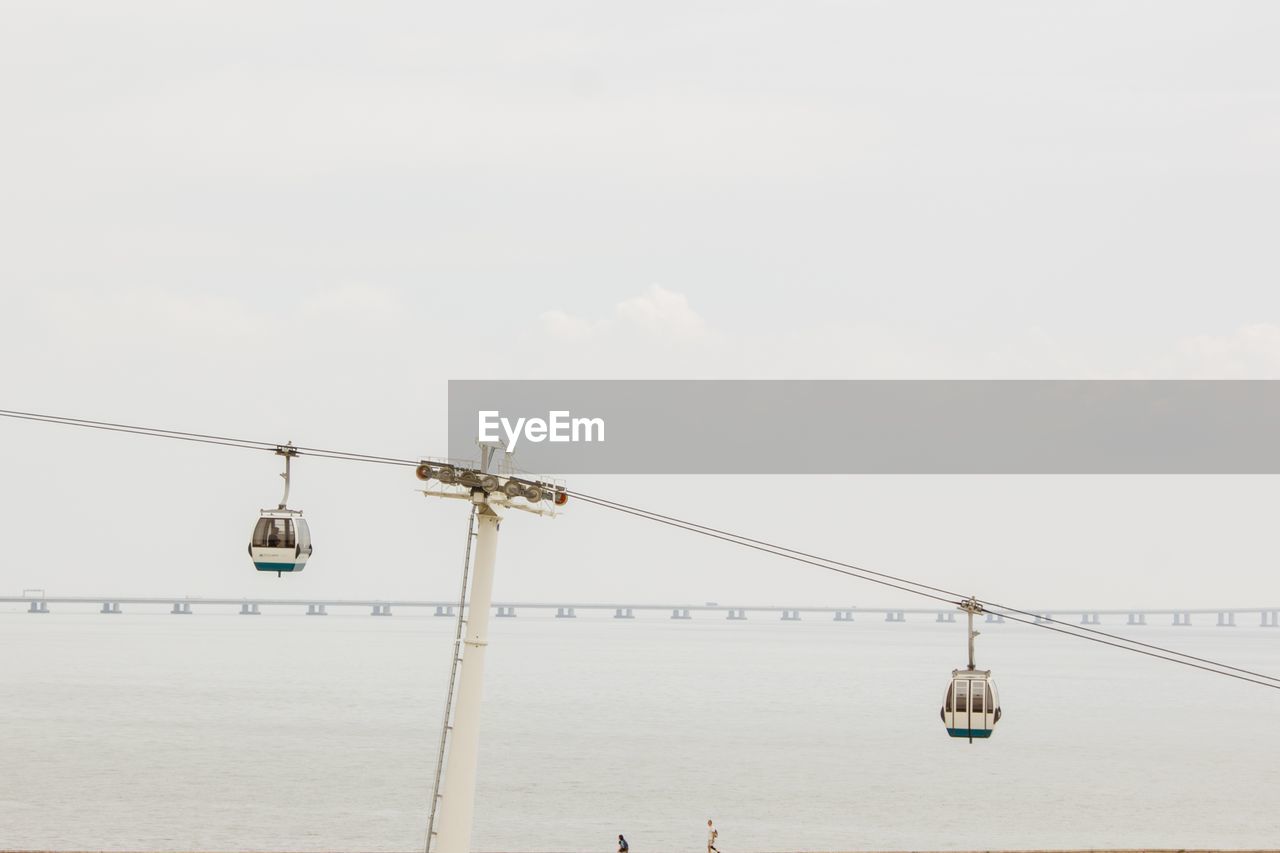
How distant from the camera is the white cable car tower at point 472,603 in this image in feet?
83.5

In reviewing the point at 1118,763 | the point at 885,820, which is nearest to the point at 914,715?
the point at 1118,763

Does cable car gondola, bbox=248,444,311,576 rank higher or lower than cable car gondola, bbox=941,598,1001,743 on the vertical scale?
higher

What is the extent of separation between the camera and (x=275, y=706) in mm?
173625

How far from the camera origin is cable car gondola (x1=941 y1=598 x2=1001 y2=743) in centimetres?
3112

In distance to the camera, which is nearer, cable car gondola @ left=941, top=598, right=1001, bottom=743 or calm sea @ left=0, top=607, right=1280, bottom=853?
cable car gondola @ left=941, top=598, right=1001, bottom=743

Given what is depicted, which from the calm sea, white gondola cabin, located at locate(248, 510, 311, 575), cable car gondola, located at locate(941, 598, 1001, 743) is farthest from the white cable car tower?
the calm sea

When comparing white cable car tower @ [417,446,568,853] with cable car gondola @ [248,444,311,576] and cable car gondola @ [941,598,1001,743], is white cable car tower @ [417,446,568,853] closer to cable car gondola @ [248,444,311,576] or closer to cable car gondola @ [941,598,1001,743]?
cable car gondola @ [248,444,311,576]

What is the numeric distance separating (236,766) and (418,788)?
19.8 m

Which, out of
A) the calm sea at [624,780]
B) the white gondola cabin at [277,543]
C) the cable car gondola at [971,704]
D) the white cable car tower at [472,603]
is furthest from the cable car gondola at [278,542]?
the calm sea at [624,780]

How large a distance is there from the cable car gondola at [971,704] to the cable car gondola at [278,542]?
13.6 m

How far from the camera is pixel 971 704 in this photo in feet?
103

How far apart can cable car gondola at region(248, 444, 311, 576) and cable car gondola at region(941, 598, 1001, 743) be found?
13642 mm

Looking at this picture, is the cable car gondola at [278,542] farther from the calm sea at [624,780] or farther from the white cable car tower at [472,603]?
the calm sea at [624,780]

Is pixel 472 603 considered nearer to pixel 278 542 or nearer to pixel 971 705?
pixel 278 542
